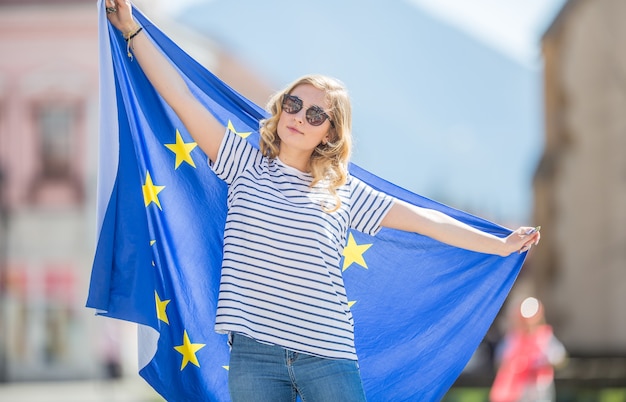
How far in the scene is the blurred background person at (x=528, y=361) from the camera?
477 inches

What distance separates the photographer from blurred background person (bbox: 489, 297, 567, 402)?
39.8ft

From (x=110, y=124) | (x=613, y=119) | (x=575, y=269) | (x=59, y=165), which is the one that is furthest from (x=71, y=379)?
(x=110, y=124)

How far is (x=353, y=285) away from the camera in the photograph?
5.31 metres

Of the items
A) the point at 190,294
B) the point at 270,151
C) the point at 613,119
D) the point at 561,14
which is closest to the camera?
the point at 270,151

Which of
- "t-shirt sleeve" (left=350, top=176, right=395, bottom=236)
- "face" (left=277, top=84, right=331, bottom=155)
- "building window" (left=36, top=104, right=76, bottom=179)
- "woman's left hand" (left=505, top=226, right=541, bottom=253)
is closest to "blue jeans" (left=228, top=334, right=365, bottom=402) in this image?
"t-shirt sleeve" (left=350, top=176, right=395, bottom=236)

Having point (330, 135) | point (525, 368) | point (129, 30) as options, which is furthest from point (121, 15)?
point (525, 368)

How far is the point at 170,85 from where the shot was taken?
190 inches

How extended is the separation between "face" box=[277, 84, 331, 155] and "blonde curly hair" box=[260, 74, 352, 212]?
0.10ft

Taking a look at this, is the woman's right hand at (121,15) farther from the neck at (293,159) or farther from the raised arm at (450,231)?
the raised arm at (450,231)

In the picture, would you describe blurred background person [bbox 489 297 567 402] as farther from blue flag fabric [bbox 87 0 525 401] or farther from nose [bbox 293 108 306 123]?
nose [bbox 293 108 306 123]

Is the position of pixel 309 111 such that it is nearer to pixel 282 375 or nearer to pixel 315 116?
pixel 315 116

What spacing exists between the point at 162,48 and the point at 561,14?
82.3 feet

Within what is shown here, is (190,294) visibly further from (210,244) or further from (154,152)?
(154,152)

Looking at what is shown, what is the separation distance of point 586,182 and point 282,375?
23.9 m
